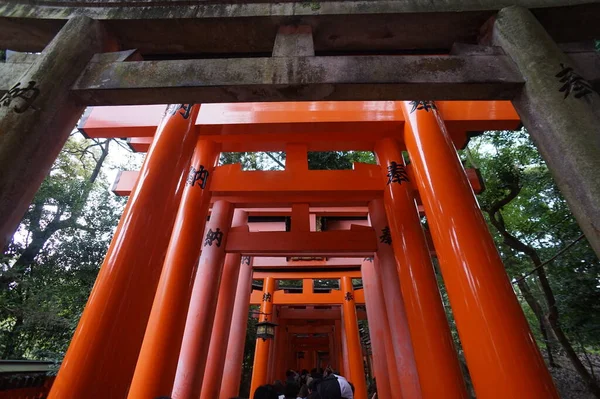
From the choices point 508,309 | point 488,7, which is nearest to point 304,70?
point 488,7

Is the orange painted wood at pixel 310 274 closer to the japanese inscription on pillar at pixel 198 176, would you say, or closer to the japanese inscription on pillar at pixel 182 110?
the japanese inscription on pillar at pixel 198 176

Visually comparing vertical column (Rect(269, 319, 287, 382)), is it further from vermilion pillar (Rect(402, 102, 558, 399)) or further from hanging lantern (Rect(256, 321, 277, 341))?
vermilion pillar (Rect(402, 102, 558, 399))

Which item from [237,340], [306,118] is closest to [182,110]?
[306,118]

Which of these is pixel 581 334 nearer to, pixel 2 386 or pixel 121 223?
pixel 121 223

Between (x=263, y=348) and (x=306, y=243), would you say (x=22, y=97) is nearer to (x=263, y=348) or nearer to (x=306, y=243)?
(x=306, y=243)

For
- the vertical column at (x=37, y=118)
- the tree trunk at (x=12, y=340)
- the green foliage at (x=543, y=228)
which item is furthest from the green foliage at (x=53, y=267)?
the green foliage at (x=543, y=228)

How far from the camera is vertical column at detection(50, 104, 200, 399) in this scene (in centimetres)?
229

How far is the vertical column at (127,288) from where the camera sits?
229 centimetres

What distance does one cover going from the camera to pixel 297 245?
5.79 meters

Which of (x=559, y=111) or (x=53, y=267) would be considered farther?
(x=53, y=267)

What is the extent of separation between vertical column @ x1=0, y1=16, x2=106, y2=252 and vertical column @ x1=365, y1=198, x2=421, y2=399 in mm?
4413

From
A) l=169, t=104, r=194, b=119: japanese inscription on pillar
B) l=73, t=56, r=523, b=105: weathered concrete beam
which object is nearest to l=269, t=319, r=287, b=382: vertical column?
l=169, t=104, r=194, b=119: japanese inscription on pillar

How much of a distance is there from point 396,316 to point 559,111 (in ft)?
12.8

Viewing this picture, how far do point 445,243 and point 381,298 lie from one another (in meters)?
4.52
